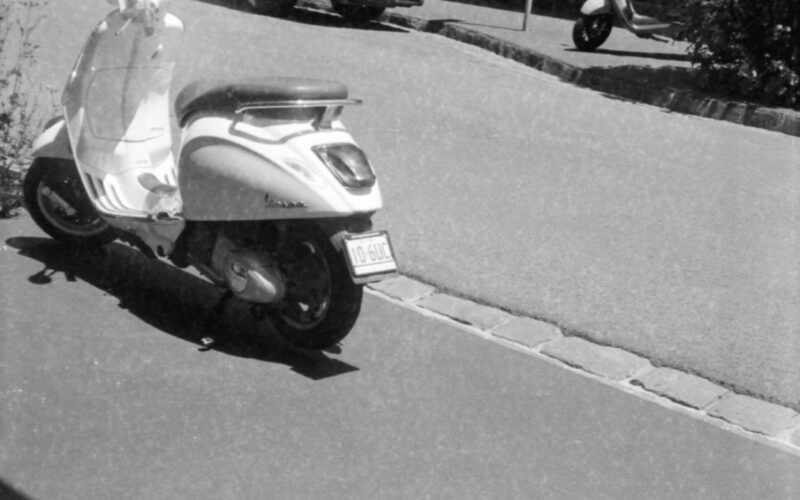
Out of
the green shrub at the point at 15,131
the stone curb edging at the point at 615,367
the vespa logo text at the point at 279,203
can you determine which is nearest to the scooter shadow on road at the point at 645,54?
the green shrub at the point at 15,131

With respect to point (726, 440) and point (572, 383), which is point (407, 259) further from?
point (726, 440)

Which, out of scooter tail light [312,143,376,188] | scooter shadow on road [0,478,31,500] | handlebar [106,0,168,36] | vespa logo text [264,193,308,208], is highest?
handlebar [106,0,168,36]

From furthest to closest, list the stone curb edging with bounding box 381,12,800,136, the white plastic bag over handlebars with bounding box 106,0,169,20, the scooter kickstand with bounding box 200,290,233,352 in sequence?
the stone curb edging with bounding box 381,12,800,136
the white plastic bag over handlebars with bounding box 106,0,169,20
the scooter kickstand with bounding box 200,290,233,352

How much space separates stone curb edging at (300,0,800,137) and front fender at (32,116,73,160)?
24.2 feet

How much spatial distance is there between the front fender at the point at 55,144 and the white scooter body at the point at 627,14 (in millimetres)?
9131

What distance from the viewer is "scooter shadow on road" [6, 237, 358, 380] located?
524 centimetres

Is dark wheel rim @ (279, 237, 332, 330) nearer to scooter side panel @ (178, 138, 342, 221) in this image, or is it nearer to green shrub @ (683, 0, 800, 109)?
scooter side panel @ (178, 138, 342, 221)

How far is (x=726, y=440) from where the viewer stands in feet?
15.9

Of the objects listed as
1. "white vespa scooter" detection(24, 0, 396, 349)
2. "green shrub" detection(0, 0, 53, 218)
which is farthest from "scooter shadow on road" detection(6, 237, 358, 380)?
"green shrub" detection(0, 0, 53, 218)

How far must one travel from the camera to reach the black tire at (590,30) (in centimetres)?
1423

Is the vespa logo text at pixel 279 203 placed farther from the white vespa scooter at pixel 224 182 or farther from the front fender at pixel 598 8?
the front fender at pixel 598 8

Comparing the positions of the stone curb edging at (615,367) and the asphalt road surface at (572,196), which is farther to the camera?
the asphalt road surface at (572,196)

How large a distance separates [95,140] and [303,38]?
24.7 feet

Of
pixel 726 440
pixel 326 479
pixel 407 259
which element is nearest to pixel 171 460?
pixel 326 479
